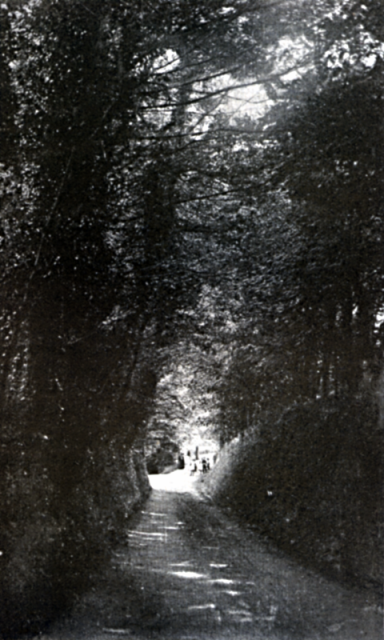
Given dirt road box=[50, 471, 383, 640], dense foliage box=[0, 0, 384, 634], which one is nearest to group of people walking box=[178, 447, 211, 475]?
dirt road box=[50, 471, 383, 640]

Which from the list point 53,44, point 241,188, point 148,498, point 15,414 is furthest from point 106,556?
point 53,44

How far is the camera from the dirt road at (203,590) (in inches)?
78.5

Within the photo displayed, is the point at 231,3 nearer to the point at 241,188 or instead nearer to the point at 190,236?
the point at 241,188

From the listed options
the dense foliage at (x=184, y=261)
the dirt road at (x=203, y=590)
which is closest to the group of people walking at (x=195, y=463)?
the dirt road at (x=203, y=590)

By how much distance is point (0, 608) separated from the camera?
6.89 feet

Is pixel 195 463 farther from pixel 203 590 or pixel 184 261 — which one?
pixel 184 261

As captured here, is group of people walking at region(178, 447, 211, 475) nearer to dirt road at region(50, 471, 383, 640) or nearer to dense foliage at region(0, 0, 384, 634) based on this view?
dirt road at region(50, 471, 383, 640)

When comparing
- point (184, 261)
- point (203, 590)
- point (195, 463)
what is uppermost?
point (184, 261)

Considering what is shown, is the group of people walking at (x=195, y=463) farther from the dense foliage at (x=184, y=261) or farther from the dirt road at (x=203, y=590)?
the dense foliage at (x=184, y=261)

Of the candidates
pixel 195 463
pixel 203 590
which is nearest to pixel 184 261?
pixel 195 463

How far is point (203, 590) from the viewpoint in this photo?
6.59ft

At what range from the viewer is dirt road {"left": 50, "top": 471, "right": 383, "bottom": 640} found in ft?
6.54

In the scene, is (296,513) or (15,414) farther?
(15,414)

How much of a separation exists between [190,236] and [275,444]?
72 cm
